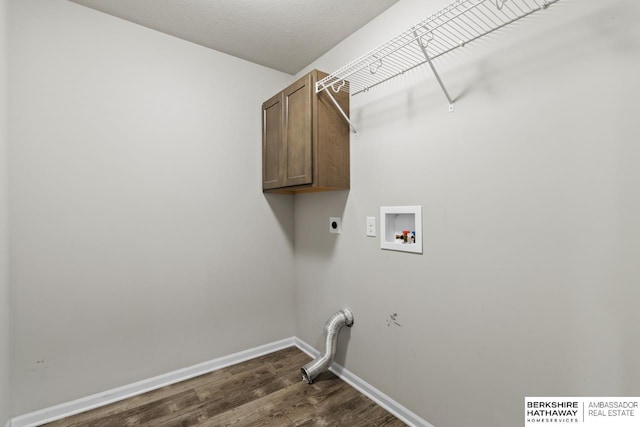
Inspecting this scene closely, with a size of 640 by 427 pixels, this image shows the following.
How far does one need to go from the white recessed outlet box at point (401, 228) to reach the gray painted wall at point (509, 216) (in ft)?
0.18

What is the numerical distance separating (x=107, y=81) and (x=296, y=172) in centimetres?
132

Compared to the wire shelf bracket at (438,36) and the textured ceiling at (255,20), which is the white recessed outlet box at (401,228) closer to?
→ the wire shelf bracket at (438,36)

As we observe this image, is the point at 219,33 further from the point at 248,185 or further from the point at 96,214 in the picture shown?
the point at 96,214

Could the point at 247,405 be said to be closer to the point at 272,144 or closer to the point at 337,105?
the point at 272,144

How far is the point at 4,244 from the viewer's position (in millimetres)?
1506

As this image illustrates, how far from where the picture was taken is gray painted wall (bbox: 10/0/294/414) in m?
1.66

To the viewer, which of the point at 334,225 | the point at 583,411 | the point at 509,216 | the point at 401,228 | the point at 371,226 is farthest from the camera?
the point at 334,225

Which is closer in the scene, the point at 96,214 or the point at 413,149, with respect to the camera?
the point at 413,149

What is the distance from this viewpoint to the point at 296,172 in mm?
2025

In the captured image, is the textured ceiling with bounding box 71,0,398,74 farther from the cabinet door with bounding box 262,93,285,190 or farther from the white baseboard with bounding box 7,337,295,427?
the white baseboard with bounding box 7,337,295,427

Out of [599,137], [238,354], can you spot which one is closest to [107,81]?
[238,354]

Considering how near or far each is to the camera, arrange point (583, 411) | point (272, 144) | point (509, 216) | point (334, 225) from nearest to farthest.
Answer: point (583, 411) → point (509, 216) → point (334, 225) → point (272, 144)

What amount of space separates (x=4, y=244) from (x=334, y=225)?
1.87 metres

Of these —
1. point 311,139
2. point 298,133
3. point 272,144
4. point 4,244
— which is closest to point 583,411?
point 311,139
